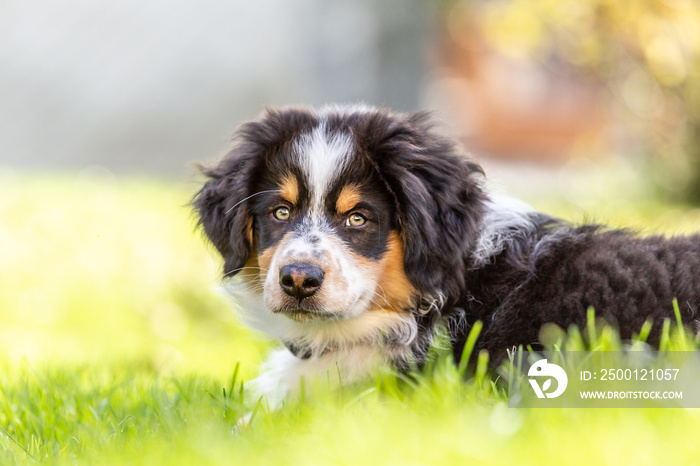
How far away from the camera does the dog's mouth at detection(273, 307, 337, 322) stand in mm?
3376

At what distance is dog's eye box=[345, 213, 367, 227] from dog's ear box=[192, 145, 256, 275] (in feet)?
1.73

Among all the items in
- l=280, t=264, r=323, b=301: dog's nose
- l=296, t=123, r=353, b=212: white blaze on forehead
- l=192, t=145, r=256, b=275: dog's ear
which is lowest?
l=280, t=264, r=323, b=301: dog's nose

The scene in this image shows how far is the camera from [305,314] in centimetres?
341

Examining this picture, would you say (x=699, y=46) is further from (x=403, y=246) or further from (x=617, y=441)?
(x=617, y=441)

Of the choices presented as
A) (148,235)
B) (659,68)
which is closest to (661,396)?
(148,235)

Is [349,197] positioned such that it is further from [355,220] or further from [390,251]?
[390,251]

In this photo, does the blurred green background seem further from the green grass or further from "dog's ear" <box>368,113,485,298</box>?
"dog's ear" <box>368,113,485,298</box>

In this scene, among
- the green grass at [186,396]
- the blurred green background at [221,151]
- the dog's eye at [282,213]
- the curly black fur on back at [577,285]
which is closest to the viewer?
the green grass at [186,396]

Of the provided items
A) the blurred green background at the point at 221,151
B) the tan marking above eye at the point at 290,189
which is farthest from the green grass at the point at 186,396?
the tan marking above eye at the point at 290,189

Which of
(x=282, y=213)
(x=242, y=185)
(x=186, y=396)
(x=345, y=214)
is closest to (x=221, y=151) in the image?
(x=242, y=185)

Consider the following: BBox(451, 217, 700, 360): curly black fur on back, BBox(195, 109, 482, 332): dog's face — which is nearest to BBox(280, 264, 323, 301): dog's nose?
BBox(195, 109, 482, 332): dog's face

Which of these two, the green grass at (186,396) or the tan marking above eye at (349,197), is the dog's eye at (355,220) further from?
the green grass at (186,396)

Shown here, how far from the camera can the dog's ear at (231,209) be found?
371cm

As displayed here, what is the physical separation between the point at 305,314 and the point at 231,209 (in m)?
0.68
